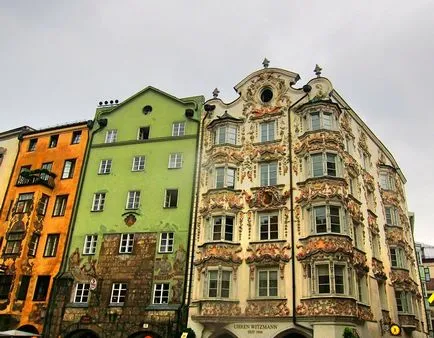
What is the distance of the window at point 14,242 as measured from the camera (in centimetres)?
3384

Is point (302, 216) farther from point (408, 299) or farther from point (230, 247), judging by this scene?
point (408, 299)

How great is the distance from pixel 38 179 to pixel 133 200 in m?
9.27

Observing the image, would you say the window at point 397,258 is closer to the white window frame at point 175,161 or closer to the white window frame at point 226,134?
the white window frame at point 226,134

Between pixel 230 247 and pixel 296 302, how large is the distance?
5599 millimetres

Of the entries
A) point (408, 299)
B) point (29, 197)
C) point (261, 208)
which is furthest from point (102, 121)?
point (408, 299)

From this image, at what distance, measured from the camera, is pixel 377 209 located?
3409 centimetres

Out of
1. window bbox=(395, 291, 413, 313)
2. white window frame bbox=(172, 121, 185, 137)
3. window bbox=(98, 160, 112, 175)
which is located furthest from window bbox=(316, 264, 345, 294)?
window bbox=(98, 160, 112, 175)

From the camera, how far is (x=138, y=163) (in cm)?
3509

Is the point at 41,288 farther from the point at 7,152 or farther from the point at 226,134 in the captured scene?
the point at 226,134

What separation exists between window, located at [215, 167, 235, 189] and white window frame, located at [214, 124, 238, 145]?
2.41m

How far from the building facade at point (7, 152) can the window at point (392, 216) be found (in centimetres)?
3407

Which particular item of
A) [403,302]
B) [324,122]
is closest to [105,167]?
[324,122]

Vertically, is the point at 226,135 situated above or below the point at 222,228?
above

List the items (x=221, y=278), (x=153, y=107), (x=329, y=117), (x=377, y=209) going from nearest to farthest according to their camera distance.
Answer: (x=221, y=278) → (x=329, y=117) → (x=377, y=209) → (x=153, y=107)
